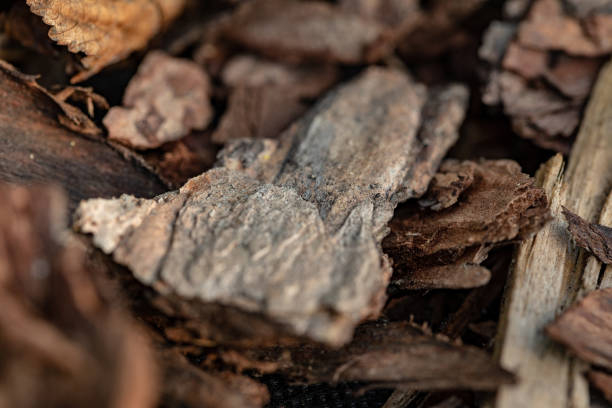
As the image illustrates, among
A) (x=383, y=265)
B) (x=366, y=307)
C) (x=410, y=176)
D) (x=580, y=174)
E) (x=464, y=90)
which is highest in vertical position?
(x=464, y=90)

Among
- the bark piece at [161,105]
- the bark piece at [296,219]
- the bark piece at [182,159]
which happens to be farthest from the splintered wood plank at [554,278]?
the bark piece at [161,105]

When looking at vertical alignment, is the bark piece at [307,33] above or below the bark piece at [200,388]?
above

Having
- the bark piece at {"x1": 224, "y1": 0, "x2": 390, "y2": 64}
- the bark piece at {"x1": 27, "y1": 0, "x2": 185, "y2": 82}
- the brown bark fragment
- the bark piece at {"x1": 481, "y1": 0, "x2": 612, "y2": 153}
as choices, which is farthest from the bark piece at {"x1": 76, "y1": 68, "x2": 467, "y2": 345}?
the bark piece at {"x1": 27, "y1": 0, "x2": 185, "y2": 82}

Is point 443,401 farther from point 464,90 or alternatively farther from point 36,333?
point 464,90

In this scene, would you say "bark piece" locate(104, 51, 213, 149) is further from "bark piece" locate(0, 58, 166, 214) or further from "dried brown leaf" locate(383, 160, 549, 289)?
"dried brown leaf" locate(383, 160, 549, 289)

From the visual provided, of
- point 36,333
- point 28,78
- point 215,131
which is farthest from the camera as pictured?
point 215,131

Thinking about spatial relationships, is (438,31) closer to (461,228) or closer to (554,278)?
(461,228)

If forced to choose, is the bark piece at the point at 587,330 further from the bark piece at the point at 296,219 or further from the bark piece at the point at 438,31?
the bark piece at the point at 438,31

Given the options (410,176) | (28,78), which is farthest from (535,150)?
(28,78)
